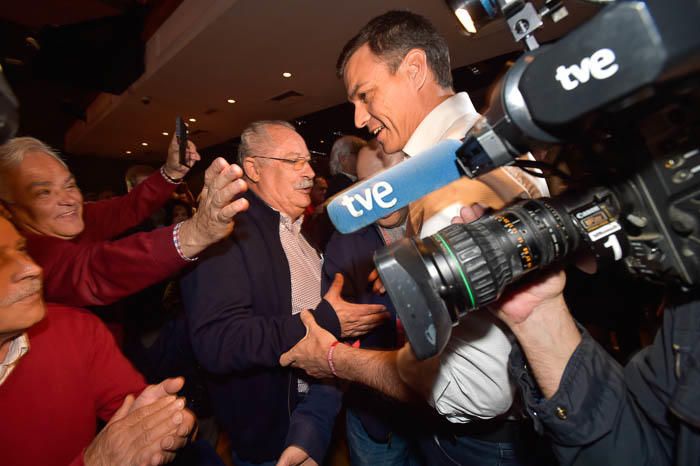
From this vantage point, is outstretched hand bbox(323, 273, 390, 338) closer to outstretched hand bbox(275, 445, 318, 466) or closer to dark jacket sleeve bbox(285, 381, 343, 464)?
dark jacket sleeve bbox(285, 381, 343, 464)

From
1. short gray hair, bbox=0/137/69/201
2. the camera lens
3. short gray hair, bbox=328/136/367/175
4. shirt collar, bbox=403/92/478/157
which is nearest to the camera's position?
the camera lens

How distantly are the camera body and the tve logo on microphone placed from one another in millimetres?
91

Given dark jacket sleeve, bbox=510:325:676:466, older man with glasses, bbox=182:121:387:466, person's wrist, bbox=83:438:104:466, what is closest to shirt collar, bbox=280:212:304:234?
older man with glasses, bbox=182:121:387:466

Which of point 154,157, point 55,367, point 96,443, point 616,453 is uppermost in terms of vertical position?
point 154,157

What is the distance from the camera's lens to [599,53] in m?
0.35

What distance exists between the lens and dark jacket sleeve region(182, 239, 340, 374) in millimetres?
1240

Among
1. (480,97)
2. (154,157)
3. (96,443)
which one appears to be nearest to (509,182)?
(96,443)

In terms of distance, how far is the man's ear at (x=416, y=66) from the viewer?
127cm

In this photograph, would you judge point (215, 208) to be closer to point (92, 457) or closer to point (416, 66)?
point (92, 457)

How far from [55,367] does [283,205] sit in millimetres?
1058

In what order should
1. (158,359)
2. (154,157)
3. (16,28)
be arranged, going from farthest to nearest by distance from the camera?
1. (154,157)
2. (16,28)
3. (158,359)

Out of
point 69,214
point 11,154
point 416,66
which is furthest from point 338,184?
point 11,154

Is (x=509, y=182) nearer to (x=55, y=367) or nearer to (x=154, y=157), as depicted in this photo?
(x=55, y=367)

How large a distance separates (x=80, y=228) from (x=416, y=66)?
1.83 m
